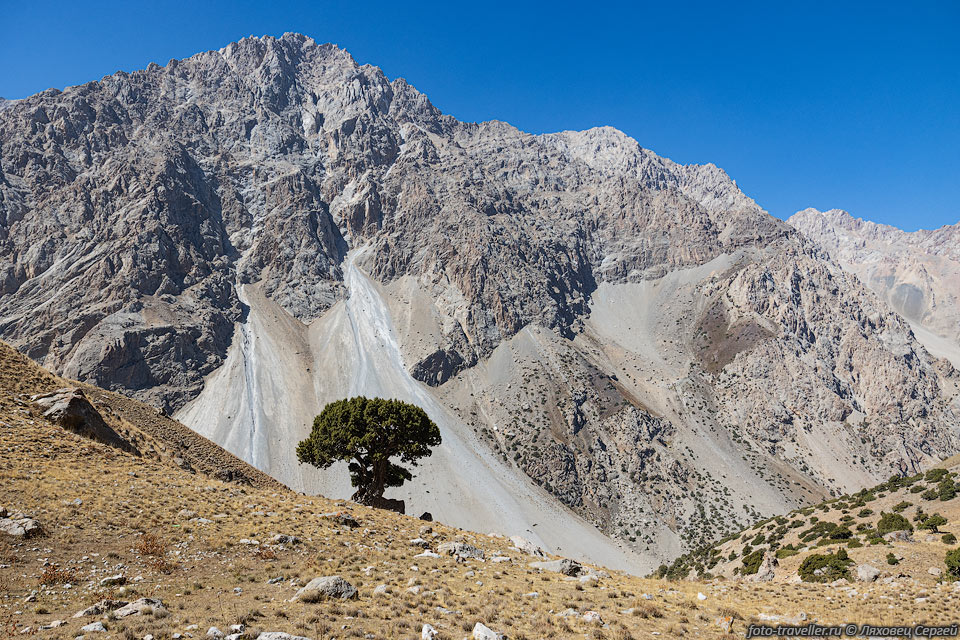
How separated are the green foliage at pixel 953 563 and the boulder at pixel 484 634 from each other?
24177 millimetres

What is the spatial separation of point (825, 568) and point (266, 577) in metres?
28.2

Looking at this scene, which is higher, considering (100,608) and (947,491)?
(947,491)

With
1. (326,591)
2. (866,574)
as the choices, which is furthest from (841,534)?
(326,591)

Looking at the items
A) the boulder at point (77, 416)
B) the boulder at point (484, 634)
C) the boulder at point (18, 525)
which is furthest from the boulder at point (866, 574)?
the boulder at point (77, 416)

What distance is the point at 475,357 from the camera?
5704 inches

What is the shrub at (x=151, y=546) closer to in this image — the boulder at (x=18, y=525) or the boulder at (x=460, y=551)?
the boulder at (x=18, y=525)

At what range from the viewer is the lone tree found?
36.7 meters

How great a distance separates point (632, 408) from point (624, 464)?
17455 mm

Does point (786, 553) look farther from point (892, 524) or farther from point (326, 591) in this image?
point (326, 591)

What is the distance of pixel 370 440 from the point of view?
3653cm

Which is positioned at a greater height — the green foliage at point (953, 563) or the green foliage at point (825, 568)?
the green foliage at point (953, 563)

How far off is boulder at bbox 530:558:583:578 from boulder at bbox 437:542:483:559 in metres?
2.29

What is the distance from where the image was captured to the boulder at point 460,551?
18447mm

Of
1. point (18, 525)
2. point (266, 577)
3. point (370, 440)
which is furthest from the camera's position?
point (370, 440)
